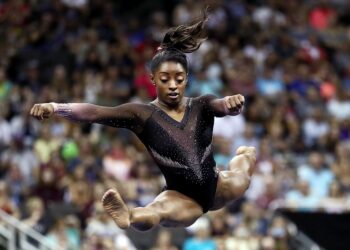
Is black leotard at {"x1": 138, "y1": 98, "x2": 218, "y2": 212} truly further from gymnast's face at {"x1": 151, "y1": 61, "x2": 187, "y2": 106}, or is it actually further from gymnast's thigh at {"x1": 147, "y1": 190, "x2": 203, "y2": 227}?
gymnast's face at {"x1": 151, "y1": 61, "x2": 187, "y2": 106}

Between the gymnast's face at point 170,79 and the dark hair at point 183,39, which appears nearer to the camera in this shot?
the gymnast's face at point 170,79

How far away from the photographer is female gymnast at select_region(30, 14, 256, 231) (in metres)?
5.82

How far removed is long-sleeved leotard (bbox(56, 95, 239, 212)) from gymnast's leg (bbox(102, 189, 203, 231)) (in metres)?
0.09

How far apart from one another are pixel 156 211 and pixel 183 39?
4.05 ft

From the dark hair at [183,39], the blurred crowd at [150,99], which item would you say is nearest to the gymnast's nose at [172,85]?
the dark hair at [183,39]

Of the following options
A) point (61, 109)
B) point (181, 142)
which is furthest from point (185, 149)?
point (61, 109)

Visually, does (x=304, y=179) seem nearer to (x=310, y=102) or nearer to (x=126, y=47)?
(x=310, y=102)

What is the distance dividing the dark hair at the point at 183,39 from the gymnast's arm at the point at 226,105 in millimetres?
300

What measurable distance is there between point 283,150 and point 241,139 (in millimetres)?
637

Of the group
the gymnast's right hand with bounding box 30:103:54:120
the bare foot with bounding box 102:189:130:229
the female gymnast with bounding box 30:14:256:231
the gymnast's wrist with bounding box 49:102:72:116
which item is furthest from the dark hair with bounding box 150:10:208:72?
the bare foot with bounding box 102:189:130:229

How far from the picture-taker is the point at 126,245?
32.4ft

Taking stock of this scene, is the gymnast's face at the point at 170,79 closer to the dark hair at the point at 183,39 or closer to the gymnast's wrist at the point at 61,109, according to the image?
the dark hair at the point at 183,39

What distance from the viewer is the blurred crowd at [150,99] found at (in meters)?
10.4

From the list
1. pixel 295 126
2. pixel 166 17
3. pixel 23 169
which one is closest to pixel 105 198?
pixel 23 169
